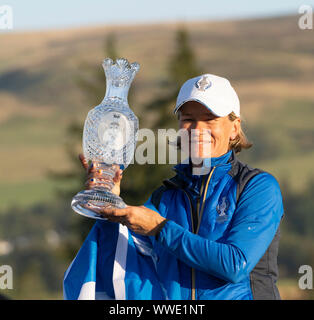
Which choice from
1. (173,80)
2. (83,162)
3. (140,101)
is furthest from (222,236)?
(140,101)

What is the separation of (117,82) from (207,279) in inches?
45.3

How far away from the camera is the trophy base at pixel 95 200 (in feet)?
10.4

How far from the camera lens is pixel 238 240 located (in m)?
3.07

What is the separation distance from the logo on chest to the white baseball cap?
15.3 inches

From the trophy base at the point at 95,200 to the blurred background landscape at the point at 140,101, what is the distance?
52507 mm

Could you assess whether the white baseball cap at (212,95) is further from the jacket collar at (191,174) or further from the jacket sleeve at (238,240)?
the jacket sleeve at (238,240)

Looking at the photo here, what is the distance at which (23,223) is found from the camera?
7056 cm

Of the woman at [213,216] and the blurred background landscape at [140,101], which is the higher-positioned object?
the blurred background landscape at [140,101]

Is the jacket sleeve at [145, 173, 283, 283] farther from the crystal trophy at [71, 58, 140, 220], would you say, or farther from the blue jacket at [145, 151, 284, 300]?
the crystal trophy at [71, 58, 140, 220]

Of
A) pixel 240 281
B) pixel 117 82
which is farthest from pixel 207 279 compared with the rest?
pixel 117 82

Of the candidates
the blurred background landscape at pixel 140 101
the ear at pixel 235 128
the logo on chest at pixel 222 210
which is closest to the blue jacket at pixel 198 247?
the logo on chest at pixel 222 210
